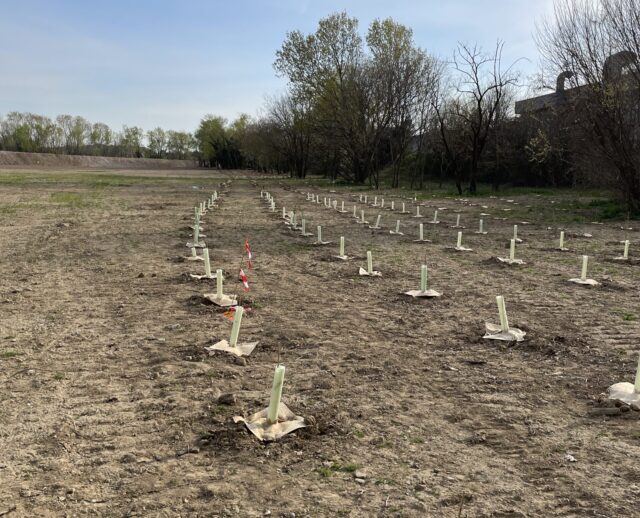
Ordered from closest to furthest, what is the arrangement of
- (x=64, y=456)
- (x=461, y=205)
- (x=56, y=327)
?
(x=64, y=456) < (x=56, y=327) < (x=461, y=205)

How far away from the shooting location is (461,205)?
78.6 ft

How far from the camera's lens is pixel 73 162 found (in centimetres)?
12081

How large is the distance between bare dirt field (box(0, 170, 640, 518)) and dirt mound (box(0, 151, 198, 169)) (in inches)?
4263

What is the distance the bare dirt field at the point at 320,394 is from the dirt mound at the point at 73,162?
10828 centimetres

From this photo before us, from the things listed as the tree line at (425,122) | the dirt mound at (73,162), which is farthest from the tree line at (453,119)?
the dirt mound at (73,162)

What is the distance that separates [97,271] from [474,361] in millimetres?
6095

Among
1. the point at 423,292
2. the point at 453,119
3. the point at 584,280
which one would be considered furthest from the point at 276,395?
the point at 453,119

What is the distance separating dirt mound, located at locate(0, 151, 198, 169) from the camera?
355 feet

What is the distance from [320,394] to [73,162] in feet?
428

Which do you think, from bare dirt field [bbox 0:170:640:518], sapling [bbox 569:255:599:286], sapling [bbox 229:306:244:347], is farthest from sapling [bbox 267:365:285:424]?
sapling [bbox 569:255:599:286]

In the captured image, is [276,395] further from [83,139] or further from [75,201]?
[83,139]

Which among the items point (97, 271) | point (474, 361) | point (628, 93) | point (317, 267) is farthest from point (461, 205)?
point (474, 361)

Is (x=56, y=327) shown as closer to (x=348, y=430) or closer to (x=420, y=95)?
(x=348, y=430)

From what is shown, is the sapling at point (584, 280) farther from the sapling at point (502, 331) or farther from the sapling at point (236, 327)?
the sapling at point (236, 327)
